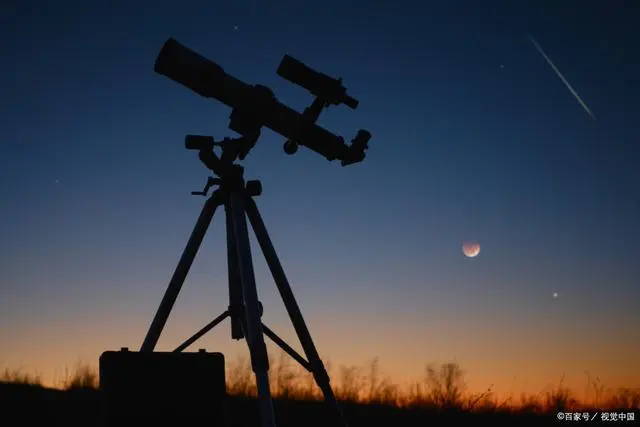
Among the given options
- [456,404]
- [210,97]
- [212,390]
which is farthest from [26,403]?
[456,404]

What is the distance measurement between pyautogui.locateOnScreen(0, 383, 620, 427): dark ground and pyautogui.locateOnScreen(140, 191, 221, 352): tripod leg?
2410 millimetres

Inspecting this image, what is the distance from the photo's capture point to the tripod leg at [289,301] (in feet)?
20.2

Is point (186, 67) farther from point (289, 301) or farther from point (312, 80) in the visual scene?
point (289, 301)

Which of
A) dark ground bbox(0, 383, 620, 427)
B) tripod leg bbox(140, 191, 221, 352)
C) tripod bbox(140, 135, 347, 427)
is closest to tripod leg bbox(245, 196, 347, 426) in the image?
tripod bbox(140, 135, 347, 427)

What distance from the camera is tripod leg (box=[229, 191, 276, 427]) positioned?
5082 mm

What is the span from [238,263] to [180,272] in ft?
2.11

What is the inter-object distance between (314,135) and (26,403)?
18.4 feet

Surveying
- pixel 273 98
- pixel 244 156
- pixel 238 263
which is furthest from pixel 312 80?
pixel 238 263

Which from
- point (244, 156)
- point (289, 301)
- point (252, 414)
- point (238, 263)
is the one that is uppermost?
point (244, 156)

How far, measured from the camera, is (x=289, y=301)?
6.33 metres

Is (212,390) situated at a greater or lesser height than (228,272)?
lesser

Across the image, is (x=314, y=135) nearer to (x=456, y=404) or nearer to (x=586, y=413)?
(x=456, y=404)

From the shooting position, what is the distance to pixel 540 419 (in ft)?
30.6

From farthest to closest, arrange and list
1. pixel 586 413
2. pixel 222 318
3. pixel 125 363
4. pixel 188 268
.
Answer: pixel 586 413 < pixel 222 318 < pixel 188 268 < pixel 125 363
